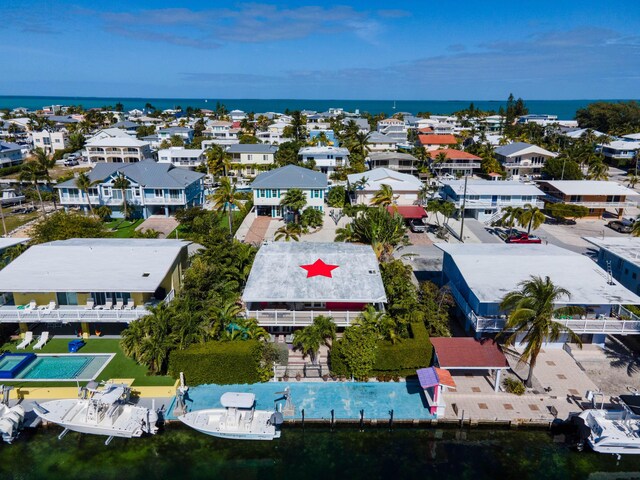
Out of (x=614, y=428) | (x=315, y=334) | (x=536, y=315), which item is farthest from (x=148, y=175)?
(x=614, y=428)

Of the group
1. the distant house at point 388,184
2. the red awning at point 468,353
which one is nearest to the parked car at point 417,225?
the distant house at point 388,184

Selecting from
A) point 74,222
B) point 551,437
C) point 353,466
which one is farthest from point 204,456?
point 74,222

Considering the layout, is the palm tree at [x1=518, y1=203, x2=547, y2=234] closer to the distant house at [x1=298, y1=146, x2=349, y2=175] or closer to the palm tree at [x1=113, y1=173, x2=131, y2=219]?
the distant house at [x1=298, y1=146, x2=349, y2=175]

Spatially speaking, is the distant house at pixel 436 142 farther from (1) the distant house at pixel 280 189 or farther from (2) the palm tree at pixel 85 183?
(2) the palm tree at pixel 85 183

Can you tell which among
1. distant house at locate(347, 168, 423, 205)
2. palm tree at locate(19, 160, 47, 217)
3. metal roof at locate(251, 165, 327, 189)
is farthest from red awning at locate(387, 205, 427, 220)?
palm tree at locate(19, 160, 47, 217)

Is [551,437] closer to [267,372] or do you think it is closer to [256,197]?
[267,372]

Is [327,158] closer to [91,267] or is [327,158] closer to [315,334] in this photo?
[91,267]
